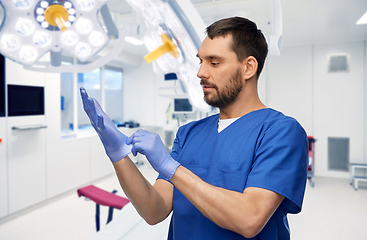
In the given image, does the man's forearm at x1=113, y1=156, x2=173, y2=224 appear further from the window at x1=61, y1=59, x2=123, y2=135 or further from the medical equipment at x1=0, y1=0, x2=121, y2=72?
the window at x1=61, y1=59, x2=123, y2=135

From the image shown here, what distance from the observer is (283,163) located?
70 cm

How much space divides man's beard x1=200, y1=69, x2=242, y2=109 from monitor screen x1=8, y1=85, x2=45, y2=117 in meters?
2.85

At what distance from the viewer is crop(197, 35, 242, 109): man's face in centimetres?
80

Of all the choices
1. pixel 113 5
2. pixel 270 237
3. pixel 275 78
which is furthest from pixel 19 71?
pixel 275 78

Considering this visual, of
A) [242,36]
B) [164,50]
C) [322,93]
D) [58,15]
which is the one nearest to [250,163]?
[242,36]

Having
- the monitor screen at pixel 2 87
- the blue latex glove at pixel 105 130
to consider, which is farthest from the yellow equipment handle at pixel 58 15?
the monitor screen at pixel 2 87

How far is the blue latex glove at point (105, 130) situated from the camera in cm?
66

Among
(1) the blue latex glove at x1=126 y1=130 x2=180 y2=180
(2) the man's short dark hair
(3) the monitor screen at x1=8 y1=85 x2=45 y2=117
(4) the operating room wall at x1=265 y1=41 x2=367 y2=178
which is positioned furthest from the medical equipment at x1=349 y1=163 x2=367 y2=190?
(3) the monitor screen at x1=8 y1=85 x2=45 y2=117

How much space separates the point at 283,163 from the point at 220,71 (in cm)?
35

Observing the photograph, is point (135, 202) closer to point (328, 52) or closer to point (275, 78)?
point (275, 78)

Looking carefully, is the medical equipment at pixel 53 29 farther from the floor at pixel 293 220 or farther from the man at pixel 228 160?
the floor at pixel 293 220

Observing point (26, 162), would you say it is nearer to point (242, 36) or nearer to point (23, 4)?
point (23, 4)

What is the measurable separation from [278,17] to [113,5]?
6.02 ft

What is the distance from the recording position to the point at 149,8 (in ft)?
3.07
